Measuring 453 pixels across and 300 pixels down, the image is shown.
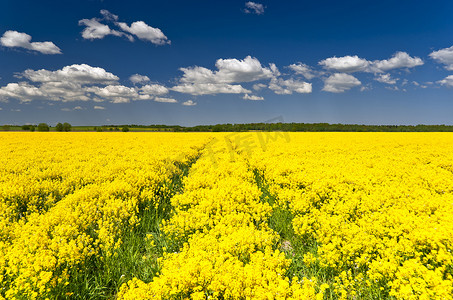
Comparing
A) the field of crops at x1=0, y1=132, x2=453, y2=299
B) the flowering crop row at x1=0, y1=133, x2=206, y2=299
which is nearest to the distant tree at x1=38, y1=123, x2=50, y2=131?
the flowering crop row at x1=0, y1=133, x2=206, y2=299

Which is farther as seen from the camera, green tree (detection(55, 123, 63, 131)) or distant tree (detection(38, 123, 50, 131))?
green tree (detection(55, 123, 63, 131))

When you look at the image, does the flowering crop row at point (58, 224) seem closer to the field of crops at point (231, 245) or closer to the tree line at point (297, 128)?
the field of crops at point (231, 245)

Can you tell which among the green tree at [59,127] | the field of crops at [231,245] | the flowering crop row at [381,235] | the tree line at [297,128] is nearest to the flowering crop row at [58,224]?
the field of crops at [231,245]

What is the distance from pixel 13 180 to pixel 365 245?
10.8 m

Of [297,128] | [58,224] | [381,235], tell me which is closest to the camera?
[381,235]

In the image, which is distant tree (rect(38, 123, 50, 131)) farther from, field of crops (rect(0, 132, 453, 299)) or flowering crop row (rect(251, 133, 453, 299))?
flowering crop row (rect(251, 133, 453, 299))

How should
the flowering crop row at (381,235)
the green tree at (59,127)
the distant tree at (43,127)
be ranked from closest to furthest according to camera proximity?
the flowering crop row at (381,235) < the distant tree at (43,127) < the green tree at (59,127)

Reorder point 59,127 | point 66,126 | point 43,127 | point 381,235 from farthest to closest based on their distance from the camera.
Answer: point 66,126, point 59,127, point 43,127, point 381,235

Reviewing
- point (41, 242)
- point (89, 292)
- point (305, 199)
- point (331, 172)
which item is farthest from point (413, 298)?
point (331, 172)

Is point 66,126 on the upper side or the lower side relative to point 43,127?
upper

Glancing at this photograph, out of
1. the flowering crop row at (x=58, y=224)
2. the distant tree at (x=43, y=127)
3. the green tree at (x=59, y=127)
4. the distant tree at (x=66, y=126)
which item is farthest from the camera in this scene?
the distant tree at (x=66, y=126)

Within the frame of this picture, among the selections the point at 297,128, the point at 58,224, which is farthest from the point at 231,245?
the point at 297,128

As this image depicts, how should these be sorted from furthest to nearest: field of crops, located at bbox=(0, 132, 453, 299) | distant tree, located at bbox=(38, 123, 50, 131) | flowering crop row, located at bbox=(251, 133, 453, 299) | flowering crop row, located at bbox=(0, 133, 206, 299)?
distant tree, located at bbox=(38, 123, 50, 131), flowering crop row, located at bbox=(0, 133, 206, 299), flowering crop row, located at bbox=(251, 133, 453, 299), field of crops, located at bbox=(0, 132, 453, 299)

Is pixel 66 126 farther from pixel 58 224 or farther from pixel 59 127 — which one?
pixel 58 224
